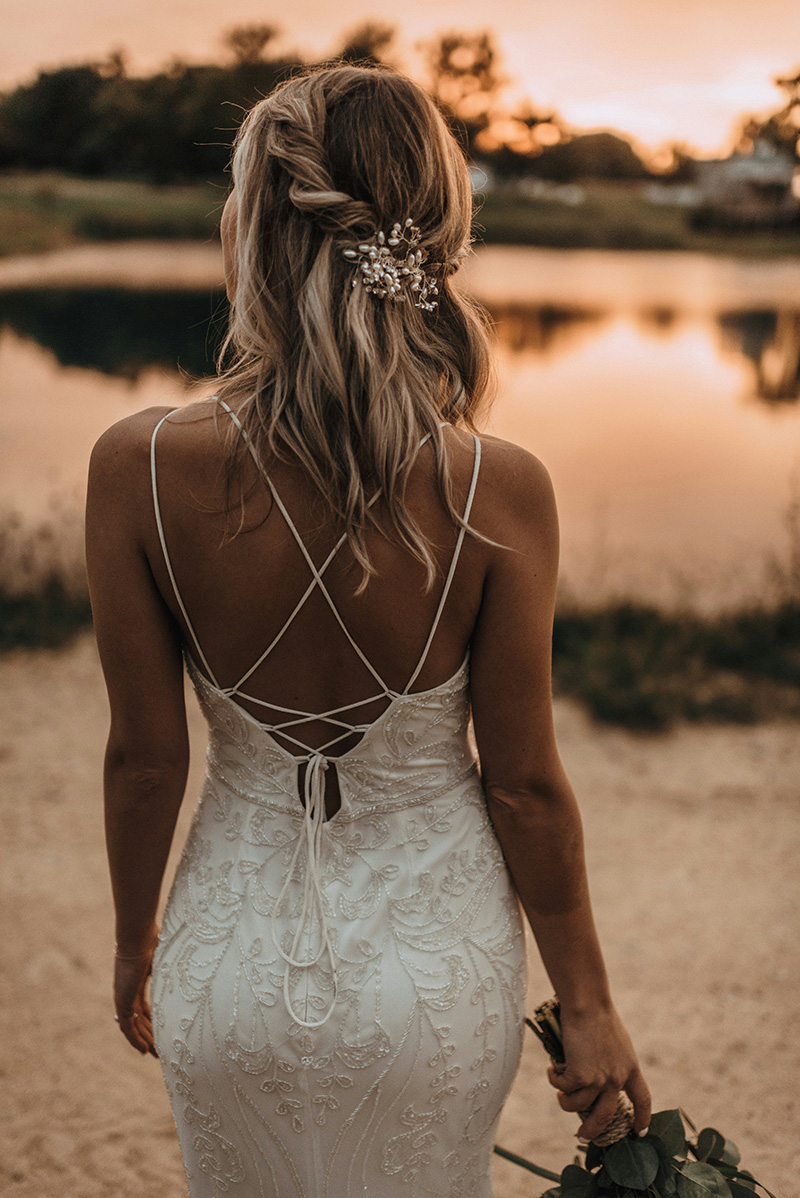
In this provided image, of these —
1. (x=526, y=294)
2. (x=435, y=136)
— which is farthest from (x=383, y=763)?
(x=526, y=294)

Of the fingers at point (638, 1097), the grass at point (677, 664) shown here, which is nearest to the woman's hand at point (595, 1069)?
the fingers at point (638, 1097)

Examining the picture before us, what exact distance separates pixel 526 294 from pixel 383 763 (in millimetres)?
10507

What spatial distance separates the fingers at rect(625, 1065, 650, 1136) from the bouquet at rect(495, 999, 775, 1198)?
0.05ft

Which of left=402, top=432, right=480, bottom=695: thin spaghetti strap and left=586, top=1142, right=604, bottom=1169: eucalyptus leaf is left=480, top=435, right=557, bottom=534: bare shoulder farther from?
left=586, top=1142, right=604, bottom=1169: eucalyptus leaf

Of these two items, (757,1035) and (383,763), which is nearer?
(383,763)

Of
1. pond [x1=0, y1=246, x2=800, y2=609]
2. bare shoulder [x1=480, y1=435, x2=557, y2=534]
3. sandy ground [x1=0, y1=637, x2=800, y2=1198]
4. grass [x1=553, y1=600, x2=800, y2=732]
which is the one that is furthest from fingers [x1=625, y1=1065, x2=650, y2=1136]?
pond [x1=0, y1=246, x2=800, y2=609]

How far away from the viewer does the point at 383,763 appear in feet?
4.15

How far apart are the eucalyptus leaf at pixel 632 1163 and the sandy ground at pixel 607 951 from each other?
1572 mm

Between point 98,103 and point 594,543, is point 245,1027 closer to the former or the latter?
point 98,103

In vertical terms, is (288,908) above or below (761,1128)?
above

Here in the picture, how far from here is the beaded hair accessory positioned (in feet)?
3.52

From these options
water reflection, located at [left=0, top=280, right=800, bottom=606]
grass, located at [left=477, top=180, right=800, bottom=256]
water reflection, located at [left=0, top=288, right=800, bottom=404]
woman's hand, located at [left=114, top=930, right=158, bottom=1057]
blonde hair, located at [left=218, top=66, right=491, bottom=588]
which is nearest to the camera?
blonde hair, located at [left=218, top=66, right=491, bottom=588]

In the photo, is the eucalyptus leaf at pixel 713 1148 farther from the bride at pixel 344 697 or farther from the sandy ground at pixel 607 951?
the sandy ground at pixel 607 951

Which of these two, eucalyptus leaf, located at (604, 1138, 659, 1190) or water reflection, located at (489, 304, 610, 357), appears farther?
water reflection, located at (489, 304, 610, 357)
